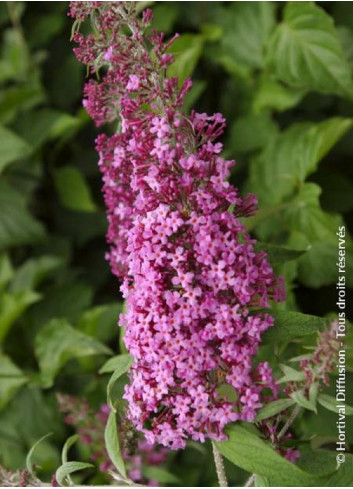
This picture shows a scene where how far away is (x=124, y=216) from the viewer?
0.74 metres

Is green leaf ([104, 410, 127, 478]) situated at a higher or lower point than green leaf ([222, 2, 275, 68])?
lower

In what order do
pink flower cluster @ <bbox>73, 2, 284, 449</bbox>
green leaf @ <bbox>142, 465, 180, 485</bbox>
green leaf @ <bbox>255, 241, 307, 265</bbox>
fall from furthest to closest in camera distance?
green leaf @ <bbox>142, 465, 180, 485</bbox>, green leaf @ <bbox>255, 241, 307, 265</bbox>, pink flower cluster @ <bbox>73, 2, 284, 449</bbox>

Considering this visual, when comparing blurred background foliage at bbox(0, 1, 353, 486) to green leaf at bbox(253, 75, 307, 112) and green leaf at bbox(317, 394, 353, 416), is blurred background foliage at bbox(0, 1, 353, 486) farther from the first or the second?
green leaf at bbox(317, 394, 353, 416)

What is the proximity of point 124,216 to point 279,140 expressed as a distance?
1.75 ft

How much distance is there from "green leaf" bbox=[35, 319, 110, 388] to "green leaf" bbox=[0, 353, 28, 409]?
0.05 m

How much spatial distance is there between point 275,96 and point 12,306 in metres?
0.57

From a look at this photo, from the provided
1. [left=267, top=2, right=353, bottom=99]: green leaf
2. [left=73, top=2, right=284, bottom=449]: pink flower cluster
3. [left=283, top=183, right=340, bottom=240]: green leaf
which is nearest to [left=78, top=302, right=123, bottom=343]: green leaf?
[left=283, top=183, right=340, bottom=240]: green leaf

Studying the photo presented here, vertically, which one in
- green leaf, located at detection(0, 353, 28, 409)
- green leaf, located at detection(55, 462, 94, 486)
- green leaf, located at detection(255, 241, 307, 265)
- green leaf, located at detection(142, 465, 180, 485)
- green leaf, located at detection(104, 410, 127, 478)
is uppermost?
green leaf, located at detection(255, 241, 307, 265)

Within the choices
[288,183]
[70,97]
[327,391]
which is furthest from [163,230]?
[70,97]

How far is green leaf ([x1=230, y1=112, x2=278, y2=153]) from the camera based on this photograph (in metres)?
1.29

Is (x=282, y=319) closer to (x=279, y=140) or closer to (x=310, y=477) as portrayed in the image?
(x=310, y=477)

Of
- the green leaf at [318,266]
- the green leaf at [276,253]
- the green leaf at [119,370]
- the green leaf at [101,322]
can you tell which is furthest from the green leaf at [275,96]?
the green leaf at [119,370]

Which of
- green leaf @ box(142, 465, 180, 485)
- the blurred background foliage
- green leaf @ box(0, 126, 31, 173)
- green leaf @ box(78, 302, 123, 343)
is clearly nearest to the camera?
green leaf @ box(142, 465, 180, 485)

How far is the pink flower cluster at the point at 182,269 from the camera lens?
599 millimetres
